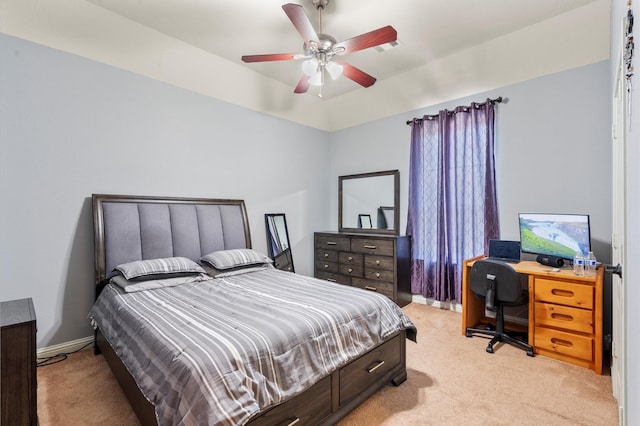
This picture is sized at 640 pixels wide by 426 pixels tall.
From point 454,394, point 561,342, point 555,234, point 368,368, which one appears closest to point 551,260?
point 555,234

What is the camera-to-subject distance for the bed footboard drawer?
136 cm

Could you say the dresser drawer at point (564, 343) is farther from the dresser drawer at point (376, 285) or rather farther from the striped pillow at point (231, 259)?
the striped pillow at point (231, 259)

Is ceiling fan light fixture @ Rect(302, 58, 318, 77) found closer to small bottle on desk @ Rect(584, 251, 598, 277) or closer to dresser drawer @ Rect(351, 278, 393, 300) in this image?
dresser drawer @ Rect(351, 278, 393, 300)

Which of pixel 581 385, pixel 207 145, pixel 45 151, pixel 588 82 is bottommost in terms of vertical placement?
pixel 581 385

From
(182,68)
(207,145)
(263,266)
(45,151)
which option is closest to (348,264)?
(263,266)

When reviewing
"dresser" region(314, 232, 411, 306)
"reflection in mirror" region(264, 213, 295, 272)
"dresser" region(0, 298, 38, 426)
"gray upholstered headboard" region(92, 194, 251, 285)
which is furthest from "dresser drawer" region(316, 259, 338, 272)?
"dresser" region(0, 298, 38, 426)

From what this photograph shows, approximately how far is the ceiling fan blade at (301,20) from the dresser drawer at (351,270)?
2731 millimetres

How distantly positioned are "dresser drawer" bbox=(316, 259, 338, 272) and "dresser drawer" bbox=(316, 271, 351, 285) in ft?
0.15

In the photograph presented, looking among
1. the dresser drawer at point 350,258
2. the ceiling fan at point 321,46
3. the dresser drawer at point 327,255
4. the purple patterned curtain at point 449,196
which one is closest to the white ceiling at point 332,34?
the purple patterned curtain at point 449,196

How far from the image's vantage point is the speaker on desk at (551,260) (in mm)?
2602

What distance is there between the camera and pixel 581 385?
6.73ft

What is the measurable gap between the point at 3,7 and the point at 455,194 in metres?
4.42

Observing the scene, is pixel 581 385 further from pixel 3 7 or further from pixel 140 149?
pixel 3 7

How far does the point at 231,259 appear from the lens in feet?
9.72
